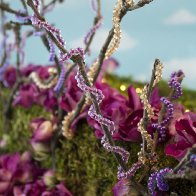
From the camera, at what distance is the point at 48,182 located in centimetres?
374

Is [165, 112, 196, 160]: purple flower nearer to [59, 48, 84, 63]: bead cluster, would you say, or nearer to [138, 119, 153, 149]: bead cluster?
[138, 119, 153, 149]: bead cluster

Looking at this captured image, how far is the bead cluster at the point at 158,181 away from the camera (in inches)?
92.9

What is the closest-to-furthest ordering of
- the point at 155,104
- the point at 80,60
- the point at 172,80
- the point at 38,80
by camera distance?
the point at 80,60 → the point at 172,80 → the point at 155,104 → the point at 38,80

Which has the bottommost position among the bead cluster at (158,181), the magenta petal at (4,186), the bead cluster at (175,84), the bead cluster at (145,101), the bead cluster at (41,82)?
the bead cluster at (158,181)

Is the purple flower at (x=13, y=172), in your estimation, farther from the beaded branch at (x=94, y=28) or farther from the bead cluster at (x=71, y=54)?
the bead cluster at (x=71, y=54)

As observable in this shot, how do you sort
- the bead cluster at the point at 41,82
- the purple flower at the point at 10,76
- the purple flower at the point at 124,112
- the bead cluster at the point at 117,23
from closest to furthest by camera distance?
the bead cluster at the point at 117,23
the purple flower at the point at 124,112
the bead cluster at the point at 41,82
the purple flower at the point at 10,76

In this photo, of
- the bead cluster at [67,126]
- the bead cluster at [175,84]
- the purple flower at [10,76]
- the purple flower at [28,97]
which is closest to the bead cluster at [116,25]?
the bead cluster at [175,84]

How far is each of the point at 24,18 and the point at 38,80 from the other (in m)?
1.26

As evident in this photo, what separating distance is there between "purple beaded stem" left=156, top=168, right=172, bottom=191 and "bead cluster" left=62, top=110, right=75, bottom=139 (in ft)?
3.91

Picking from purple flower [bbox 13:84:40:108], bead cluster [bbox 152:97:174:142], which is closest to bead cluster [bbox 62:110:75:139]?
bead cluster [bbox 152:97:174:142]

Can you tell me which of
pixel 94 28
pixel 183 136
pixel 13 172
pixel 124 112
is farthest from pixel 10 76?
pixel 183 136

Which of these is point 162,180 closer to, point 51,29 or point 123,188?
point 123,188

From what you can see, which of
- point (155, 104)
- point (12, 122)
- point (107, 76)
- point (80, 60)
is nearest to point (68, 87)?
point (155, 104)

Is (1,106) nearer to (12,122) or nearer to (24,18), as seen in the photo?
(12,122)
